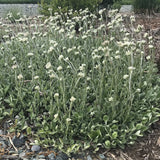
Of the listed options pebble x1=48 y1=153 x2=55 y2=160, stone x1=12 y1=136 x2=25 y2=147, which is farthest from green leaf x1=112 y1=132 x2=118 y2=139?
stone x1=12 y1=136 x2=25 y2=147

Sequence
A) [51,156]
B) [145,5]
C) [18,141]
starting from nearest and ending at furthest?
[51,156]
[18,141]
[145,5]

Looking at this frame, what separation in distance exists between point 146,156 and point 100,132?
55 centimetres

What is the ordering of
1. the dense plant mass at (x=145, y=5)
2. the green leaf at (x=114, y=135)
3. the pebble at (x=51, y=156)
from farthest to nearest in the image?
the dense plant mass at (x=145, y=5), the green leaf at (x=114, y=135), the pebble at (x=51, y=156)

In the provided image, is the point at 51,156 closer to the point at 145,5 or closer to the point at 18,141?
the point at 18,141

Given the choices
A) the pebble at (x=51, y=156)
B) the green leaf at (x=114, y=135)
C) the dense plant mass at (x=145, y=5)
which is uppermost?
the dense plant mass at (x=145, y=5)

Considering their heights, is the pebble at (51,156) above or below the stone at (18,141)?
below

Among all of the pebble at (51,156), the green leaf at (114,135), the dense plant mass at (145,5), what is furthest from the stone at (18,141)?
the dense plant mass at (145,5)

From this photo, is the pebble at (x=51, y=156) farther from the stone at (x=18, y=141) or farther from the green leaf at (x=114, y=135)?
the green leaf at (x=114, y=135)

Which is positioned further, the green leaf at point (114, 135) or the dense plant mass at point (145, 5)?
the dense plant mass at point (145, 5)

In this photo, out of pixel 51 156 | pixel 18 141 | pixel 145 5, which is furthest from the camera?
pixel 145 5

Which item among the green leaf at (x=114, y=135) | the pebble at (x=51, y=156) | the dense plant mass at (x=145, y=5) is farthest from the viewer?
the dense plant mass at (x=145, y=5)

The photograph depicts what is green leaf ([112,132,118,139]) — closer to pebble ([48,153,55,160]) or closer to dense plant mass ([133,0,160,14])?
pebble ([48,153,55,160])

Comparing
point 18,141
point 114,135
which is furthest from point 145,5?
point 18,141

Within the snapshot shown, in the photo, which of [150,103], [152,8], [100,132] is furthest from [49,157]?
[152,8]
